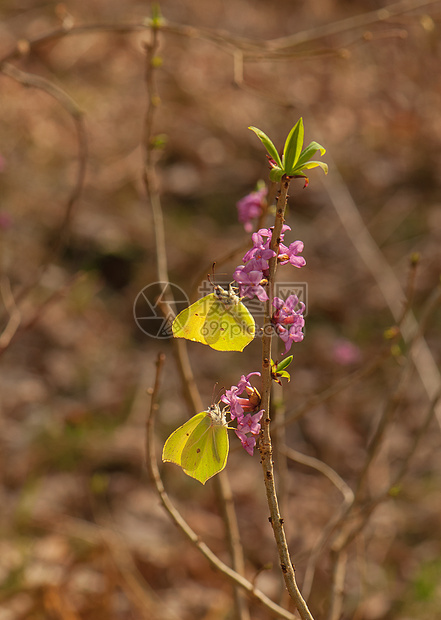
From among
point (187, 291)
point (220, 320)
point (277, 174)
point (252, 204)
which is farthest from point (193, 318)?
point (187, 291)

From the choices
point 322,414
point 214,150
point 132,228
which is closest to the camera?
point 322,414

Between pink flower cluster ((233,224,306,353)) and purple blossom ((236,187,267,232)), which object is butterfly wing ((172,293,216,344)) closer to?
pink flower cluster ((233,224,306,353))

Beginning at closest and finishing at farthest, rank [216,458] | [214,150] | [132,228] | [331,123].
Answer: [216,458] < [132,228] < [214,150] < [331,123]

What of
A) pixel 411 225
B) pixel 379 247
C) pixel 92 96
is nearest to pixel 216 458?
pixel 379 247

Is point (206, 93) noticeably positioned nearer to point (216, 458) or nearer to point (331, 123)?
point (331, 123)

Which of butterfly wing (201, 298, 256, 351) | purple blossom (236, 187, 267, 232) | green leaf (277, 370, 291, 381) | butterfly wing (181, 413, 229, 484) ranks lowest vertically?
butterfly wing (181, 413, 229, 484)

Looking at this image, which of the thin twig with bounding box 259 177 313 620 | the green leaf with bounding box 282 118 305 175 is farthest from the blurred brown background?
the green leaf with bounding box 282 118 305 175

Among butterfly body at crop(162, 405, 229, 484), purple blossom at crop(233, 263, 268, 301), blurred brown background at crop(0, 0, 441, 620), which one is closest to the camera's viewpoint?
purple blossom at crop(233, 263, 268, 301)
